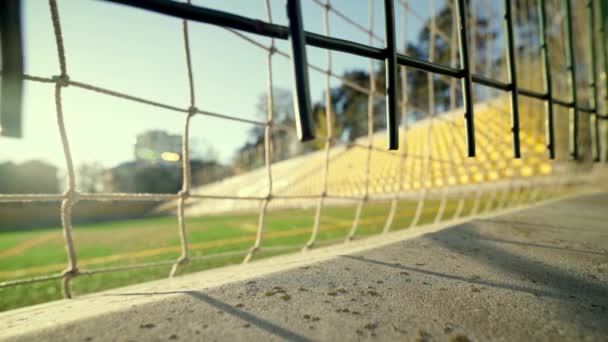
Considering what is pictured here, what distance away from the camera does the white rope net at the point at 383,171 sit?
1.51 ft

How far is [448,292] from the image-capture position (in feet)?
0.99

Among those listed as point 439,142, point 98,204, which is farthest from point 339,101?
point 98,204

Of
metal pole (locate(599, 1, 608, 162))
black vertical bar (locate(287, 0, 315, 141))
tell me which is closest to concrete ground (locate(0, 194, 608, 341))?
black vertical bar (locate(287, 0, 315, 141))

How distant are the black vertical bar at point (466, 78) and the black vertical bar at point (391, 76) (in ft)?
0.60

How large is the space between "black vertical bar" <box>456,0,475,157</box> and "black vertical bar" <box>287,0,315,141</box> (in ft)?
1.09

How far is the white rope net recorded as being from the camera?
1.51 feet

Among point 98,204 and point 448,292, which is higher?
point 448,292

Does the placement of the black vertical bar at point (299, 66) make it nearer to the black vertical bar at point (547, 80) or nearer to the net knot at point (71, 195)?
the net knot at point (71, 195)

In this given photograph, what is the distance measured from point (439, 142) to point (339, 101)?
23.9 feet

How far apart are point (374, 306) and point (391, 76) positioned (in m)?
0.26

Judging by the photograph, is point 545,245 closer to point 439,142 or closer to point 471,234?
point 471,234

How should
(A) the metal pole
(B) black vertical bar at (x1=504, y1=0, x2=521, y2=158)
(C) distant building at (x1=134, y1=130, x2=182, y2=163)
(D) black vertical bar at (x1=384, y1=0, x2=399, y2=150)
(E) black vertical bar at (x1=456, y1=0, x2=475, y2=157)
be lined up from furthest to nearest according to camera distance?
(A) the metal pole → (C) distant building at (x1=134, y1=130, x2=182, y2=163) → (B) black vertical bar at (x1=504, y1=0, x2=521, y2=158) → (E) black vertical bar at (x1=456, y1=0, x2=475, y2=157) → (D) black vertical bar at (x1=384, y1=0, x2=399, y2=150)

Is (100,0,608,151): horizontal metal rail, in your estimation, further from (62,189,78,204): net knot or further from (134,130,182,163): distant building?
(134,130,182,163): distant building

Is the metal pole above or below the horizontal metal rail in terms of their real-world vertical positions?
above
